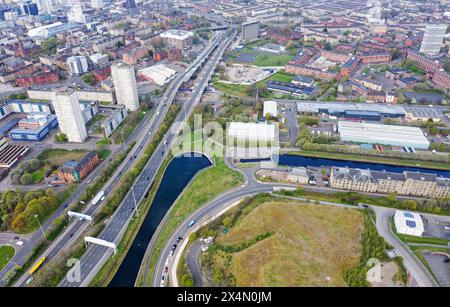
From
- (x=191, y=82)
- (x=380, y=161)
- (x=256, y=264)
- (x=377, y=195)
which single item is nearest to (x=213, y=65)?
(x=191, y=82)

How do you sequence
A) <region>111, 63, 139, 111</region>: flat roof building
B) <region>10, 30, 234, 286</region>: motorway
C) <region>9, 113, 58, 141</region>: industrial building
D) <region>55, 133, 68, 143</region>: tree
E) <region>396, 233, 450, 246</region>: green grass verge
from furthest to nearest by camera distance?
<region>111, 63, 139, 111</region>: flat roof building → <region>9, 113, 58, 141</region>: industrial building → <region>55, 133, 68, 143</region>: tree → <region>10, 30, 234, 286</region>: motorway → <region>396, 233, 450, 246</region>: green grass verge

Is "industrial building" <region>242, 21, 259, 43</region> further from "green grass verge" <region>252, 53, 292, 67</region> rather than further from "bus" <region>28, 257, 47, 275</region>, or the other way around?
"bus" <region>28, 257, 47, 275</region>

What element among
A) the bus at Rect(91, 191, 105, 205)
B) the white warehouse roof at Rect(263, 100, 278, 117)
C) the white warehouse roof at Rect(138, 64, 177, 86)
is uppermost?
the white warehouse roof at Rect(138, 64, 177, 86)

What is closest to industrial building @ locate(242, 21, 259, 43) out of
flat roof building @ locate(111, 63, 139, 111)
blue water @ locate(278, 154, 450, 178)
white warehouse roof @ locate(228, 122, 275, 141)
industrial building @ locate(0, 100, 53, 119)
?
flat roof building @ locate(111, 63, 139, 111)

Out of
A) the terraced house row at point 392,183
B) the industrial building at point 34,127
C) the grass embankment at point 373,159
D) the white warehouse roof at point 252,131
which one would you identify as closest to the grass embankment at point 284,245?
the terraced house row at point 392,183

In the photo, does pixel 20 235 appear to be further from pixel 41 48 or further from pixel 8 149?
pixel 41 48

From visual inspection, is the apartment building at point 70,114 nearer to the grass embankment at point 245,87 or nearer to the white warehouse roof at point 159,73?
the white warehouse roof at point 159,73
